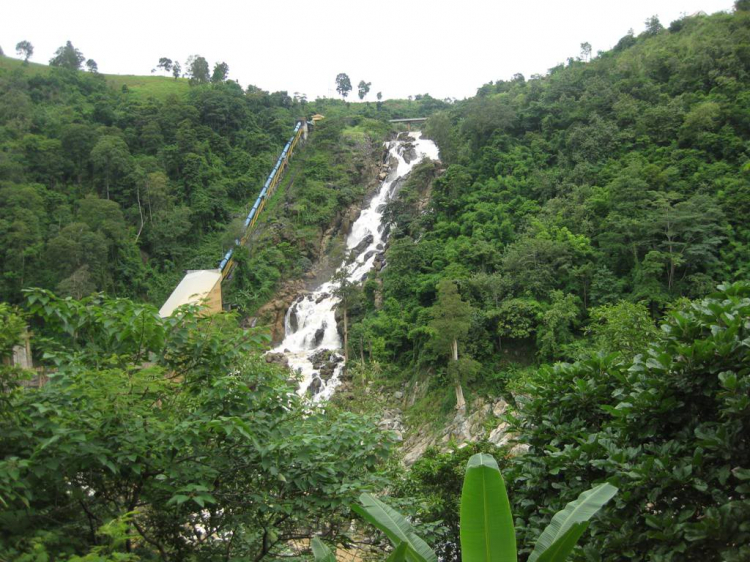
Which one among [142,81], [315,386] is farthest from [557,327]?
[142,81]

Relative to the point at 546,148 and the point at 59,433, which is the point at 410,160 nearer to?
the point at 546,148

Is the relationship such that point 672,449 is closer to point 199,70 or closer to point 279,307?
point 279,307

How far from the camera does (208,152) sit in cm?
4088

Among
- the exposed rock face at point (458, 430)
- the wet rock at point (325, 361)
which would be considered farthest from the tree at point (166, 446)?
the wet rock at point (325, 361)

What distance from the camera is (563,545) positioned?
319 cm

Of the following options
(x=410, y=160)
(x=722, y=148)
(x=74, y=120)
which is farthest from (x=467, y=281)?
(x=74, y=120)

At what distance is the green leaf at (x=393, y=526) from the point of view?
368cm

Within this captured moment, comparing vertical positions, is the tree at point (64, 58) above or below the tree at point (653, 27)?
above

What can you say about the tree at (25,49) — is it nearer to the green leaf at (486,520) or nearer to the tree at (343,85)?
the tree at (343,85)

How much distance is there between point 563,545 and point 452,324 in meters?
16.0

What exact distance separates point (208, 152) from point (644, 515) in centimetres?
4158

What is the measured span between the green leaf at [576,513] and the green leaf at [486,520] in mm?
292

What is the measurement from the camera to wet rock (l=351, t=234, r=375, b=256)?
107 feet

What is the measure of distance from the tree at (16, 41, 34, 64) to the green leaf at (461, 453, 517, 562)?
75631 millimetres
